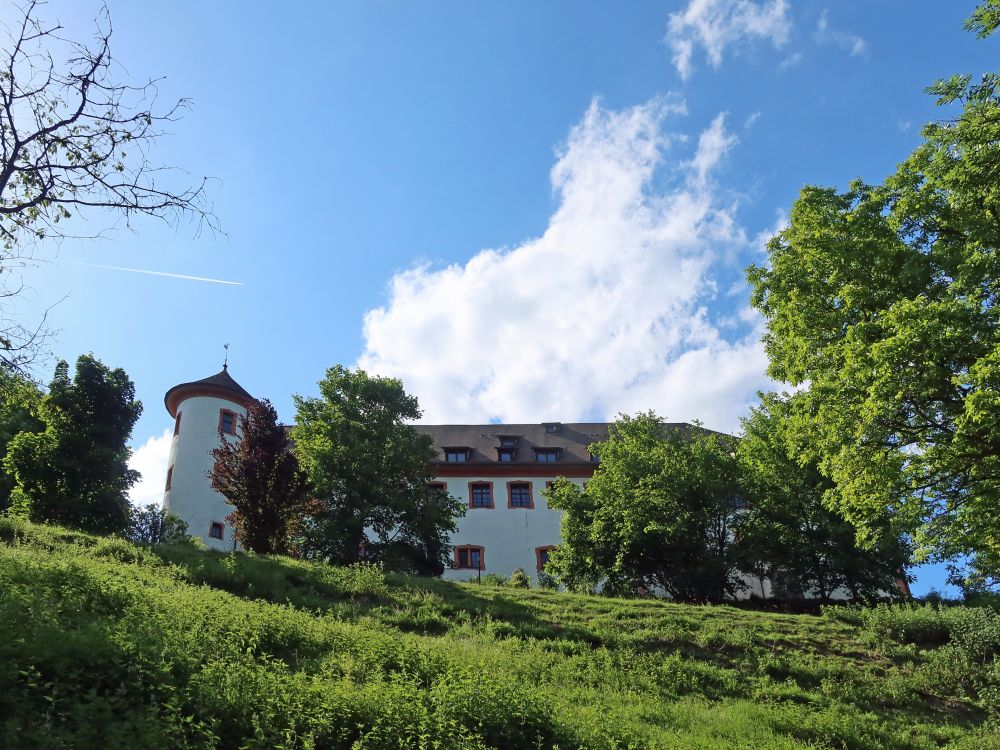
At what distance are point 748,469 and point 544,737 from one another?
75.3ft

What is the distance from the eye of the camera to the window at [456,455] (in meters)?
45.2

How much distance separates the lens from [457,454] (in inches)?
1793

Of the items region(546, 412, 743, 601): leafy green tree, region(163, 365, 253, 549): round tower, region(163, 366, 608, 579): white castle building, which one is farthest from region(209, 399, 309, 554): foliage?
region(163, 366, 608, 579): white castle building

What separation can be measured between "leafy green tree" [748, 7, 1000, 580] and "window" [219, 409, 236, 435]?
33.2 m

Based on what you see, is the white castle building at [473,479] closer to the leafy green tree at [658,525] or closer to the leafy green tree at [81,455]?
the leafy green tree at [658,525]

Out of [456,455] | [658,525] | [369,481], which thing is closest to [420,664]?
[658,525]

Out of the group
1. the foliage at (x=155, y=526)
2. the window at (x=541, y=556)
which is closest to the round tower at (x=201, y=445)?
the foliage at (x=155, y=526)

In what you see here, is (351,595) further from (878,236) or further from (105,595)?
(878,236)

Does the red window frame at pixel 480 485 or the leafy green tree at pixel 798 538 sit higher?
the red window frame at pixel 480 485

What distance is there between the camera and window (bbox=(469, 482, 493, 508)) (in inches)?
Result: 1706

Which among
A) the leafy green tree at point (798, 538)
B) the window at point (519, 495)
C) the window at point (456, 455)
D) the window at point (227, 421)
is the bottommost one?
the leafy green tree at point (798, 538)

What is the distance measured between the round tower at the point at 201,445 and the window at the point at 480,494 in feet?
45.2

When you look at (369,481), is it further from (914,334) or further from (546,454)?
(914,334)

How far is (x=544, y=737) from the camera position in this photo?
8875mm
